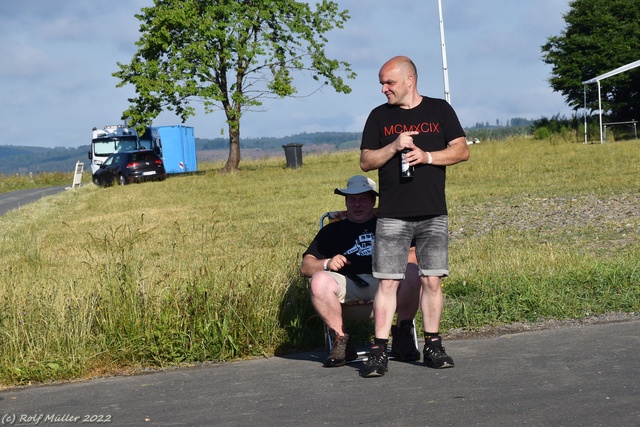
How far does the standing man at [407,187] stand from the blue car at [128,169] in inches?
1399

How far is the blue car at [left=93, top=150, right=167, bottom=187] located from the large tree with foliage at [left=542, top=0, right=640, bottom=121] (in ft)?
80.2

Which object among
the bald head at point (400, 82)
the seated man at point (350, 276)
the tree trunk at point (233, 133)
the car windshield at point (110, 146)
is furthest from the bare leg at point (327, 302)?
the car windshield at point (110, 146)

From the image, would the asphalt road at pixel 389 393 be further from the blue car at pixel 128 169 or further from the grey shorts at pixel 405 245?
the blue car at pixel 128 169

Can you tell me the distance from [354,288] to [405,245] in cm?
64

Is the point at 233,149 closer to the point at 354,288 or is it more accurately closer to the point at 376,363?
the point at 354,288

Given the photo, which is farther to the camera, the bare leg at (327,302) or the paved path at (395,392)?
the bare leg at (327,302)

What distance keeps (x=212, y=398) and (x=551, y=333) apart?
2688 mm

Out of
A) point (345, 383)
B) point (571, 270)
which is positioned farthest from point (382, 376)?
point (571, 270)

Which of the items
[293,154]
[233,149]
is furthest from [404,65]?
[233,149]

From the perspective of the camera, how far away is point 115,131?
51.5 meters

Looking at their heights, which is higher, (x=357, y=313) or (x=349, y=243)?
(x=349, y=243)

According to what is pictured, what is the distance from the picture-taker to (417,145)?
6125mm

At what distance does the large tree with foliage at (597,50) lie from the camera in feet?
173

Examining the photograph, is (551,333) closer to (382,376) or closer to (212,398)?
(382,376)
